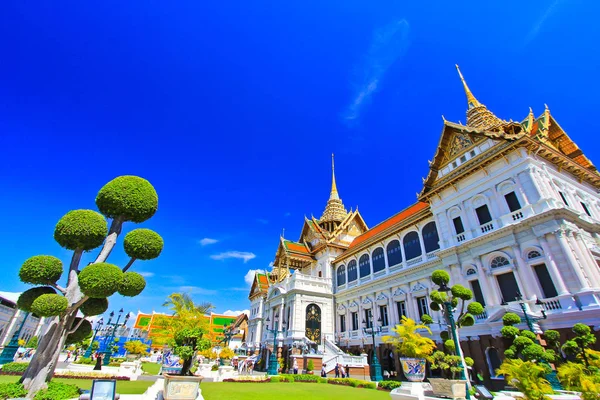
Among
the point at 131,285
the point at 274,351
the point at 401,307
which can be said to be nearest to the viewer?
the point at 131,285

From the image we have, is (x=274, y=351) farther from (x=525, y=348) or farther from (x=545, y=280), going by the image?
(x=545, y=280)

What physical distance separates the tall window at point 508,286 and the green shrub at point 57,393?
19231 mm

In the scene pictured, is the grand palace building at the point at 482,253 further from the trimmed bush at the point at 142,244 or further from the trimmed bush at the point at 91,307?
the trimmed bush at the point at 91,307

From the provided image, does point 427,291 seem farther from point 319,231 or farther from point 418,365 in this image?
point 319,231

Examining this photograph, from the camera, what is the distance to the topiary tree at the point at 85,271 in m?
8.50

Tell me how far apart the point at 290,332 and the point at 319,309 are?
153 inches

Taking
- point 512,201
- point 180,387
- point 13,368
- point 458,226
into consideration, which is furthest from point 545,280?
point 13,368

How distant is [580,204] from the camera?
17.6 metres

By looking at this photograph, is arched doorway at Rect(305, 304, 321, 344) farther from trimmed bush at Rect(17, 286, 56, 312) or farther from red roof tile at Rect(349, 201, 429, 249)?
trimmed bush at Rect(17, 286, 56, 312)

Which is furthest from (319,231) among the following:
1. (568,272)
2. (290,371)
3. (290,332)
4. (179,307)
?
(568,272)

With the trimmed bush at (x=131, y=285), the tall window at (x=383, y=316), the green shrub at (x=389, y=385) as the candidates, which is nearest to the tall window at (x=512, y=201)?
the green shrub at (x=389, y=385)

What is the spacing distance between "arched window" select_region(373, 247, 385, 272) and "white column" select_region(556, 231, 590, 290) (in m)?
14.0

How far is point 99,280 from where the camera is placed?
880 cm

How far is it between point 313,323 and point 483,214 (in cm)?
1818
